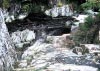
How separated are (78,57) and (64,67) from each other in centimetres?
67

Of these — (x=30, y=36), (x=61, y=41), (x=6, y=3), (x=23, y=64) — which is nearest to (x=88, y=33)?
(x=61, y=41)

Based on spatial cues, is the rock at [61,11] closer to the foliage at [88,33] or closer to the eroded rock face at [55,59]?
the foliage at [88,33]

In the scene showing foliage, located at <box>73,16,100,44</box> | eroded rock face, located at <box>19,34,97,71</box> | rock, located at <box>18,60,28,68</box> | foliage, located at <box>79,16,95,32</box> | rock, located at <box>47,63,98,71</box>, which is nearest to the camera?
rock, located at <box>47,63,98,71</box>

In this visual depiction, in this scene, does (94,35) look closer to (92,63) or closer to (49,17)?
(92,63)

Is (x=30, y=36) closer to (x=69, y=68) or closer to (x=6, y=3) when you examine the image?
(x=6, y=3)

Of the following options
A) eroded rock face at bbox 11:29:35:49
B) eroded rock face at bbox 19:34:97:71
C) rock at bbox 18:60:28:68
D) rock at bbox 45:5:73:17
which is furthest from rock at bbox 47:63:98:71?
rock at bbox 45:5:73:17

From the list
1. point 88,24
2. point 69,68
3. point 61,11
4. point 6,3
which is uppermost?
point 6,3

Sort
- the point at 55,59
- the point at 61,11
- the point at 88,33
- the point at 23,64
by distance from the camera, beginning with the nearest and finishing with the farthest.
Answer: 1. the point at 23,64
2. the point at 55,59
3. the point at 88,33
4. the point at 61,11

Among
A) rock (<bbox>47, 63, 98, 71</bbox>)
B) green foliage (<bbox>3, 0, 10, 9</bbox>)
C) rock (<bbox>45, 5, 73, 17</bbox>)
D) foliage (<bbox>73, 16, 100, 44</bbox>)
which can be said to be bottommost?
rock (<bbox>47, 63, 98, 71</bbox>)

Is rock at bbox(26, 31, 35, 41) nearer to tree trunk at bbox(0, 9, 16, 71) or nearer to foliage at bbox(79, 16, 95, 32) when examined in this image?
foliage at bbox(79, 16, 95, 32)

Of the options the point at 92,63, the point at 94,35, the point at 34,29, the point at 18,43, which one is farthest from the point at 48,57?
the point at 34,29

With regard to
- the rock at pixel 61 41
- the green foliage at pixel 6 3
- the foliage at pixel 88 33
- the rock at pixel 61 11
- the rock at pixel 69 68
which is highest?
the green foliage at pixel 6 3

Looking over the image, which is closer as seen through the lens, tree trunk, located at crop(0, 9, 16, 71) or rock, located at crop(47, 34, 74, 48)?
tree trunk, located at crop(0, 9, 16, 71)

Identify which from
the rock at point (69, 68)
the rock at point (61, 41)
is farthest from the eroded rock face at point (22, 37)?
the rock at point (69, 68)
